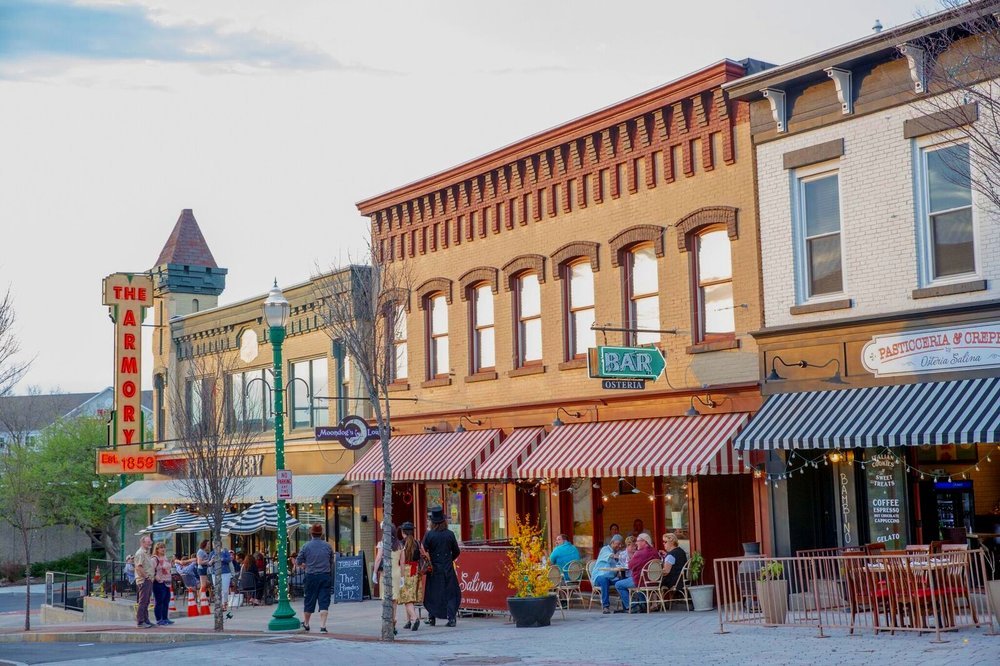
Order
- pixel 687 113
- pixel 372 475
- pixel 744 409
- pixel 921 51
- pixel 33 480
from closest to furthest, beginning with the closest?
pixel 921 51 < pixel 744 409 < pixel 687 113 < pixel 372 475 < pixel 33 480

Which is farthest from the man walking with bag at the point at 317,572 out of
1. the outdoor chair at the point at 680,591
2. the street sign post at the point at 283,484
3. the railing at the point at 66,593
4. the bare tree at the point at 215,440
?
the railing at the point at 66,593

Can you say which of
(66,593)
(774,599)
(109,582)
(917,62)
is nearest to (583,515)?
(774,599)

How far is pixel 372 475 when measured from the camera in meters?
27.1

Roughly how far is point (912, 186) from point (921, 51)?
192 centimetres

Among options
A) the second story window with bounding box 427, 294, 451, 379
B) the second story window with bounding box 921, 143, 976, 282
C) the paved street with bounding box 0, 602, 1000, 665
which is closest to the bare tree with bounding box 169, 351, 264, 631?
the paved street with bounding box 0, 602, 1000, 665

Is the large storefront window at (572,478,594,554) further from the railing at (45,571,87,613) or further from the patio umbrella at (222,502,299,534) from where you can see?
the railing at (45,571,87,613)

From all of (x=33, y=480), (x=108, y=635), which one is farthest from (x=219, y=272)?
(x=108, y=635)

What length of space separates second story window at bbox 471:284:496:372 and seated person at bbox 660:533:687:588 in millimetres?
7407

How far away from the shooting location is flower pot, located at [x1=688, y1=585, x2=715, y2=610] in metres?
19.1

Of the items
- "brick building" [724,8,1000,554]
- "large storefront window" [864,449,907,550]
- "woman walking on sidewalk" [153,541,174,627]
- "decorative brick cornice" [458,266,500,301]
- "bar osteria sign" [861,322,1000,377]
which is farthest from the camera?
"decorative brick cornice" [458,266,500,301]

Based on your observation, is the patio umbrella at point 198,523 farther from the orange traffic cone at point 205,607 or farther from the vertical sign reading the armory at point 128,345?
the vertical sign reading the armory at point 128,345

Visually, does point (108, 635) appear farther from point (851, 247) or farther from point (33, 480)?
point (33, 480)

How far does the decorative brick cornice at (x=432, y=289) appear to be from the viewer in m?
27.0

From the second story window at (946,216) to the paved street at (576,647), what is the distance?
18.4 feet
